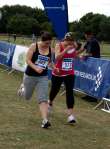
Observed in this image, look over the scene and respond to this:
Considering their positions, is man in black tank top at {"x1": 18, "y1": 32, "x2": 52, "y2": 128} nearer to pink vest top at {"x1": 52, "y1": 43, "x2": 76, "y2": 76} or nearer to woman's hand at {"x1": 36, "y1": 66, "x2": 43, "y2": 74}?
woman's hand at {"x1": 36, "y1": 66, "x2": 43, "y2": 74}

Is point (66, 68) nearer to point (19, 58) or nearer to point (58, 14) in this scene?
point (58, 14)

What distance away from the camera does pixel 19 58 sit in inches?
755

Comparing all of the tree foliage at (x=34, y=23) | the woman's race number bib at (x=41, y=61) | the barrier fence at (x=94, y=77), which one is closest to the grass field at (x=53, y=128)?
the barrier fence at (x=94, y=77)

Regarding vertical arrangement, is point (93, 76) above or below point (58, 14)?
below

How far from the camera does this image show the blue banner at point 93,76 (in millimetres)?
12141

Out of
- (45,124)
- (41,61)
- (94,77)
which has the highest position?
(41,61)

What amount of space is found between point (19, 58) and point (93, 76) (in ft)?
22.4

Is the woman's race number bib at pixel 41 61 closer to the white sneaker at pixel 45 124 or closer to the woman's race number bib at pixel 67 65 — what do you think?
the woman's race number bib at pixel 67 65

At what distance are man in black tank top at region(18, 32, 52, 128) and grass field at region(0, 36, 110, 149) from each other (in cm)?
44

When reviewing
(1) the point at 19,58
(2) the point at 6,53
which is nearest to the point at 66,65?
(1) the point at 19,58

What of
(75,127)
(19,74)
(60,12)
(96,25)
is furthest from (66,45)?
(96,25)

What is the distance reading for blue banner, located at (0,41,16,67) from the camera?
67.0 feet

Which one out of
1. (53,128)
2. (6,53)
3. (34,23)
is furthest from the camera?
(34,23)

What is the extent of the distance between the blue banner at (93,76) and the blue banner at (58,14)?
3.57 feet
